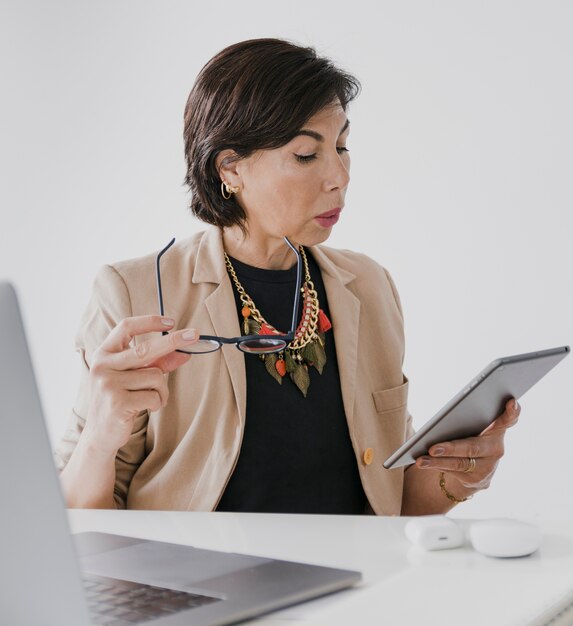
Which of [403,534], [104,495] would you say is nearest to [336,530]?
[403,534]

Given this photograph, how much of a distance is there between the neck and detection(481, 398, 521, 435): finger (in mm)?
574

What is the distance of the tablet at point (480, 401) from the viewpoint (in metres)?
1.08

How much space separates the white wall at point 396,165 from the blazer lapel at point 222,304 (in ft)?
2.94

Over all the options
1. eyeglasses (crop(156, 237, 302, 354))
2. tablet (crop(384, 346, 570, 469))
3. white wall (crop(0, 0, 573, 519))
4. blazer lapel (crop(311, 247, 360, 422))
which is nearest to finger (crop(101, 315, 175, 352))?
eyeglasses (crop(156, 237, 302, 354))

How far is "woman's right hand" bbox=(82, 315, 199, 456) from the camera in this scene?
4.10ft

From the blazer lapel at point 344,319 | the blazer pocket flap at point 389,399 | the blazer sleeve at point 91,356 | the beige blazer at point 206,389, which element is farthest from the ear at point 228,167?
the blazer pocket flap at point 389,399

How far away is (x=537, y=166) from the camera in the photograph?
2826 millimetres

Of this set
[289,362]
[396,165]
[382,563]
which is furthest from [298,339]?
[396,165]

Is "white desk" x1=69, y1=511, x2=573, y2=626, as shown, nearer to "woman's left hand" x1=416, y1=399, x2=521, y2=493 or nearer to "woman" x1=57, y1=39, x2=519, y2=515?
"woman's left hand" x1=416, y1=399, x2=521, y2=493

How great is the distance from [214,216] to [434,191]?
1.39 m

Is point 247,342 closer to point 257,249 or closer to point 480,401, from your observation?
point 257,249

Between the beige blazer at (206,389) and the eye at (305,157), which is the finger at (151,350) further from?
the eye at (305,157)

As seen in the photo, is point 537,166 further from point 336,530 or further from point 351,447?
point 336,530

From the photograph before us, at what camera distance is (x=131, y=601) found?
0.73m
